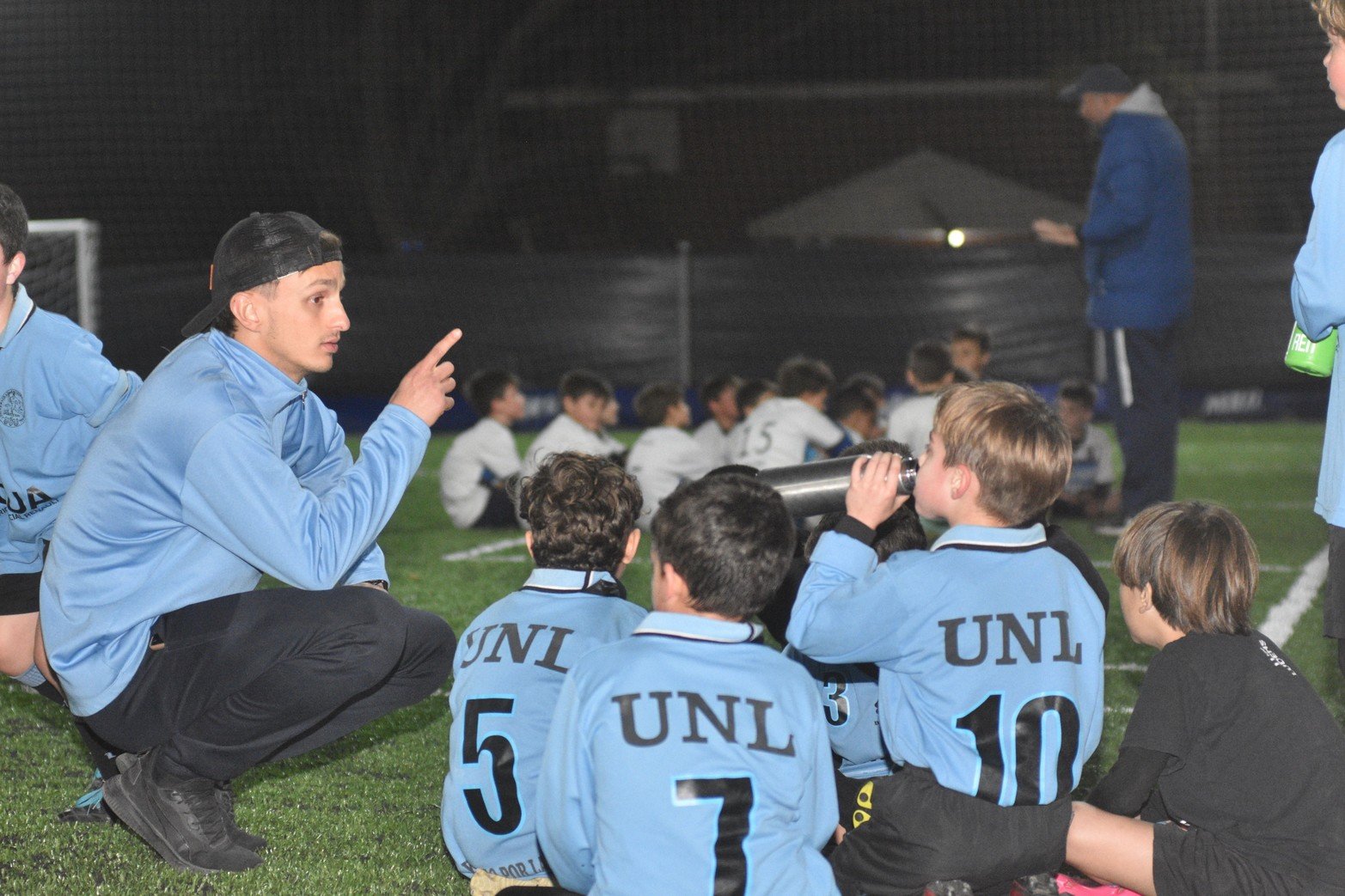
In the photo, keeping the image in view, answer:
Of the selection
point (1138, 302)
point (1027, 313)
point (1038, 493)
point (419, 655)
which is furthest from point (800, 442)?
point (1027, 313)

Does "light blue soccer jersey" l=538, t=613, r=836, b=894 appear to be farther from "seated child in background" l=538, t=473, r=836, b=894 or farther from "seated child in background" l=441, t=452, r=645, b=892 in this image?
"seated child in background" l=441, t=452, r=645, b=892

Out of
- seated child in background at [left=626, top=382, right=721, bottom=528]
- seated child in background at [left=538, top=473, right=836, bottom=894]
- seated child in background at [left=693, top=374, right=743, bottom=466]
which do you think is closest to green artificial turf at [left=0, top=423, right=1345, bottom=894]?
seated child in background at [left=538, top=473, right=836, bottom=894]

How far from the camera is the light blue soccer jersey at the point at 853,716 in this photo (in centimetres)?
321

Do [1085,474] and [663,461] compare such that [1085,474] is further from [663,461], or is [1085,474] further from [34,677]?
[34,677]

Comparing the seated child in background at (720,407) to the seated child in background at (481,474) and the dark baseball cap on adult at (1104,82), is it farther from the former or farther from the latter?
the dark baseball cap on adult at (1104,82)

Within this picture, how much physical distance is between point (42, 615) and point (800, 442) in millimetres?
4454

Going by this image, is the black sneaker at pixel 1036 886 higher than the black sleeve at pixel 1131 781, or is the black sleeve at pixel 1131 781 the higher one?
the black sleeve at pixel 1131 781

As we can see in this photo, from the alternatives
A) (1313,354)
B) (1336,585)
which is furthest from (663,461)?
(1336,585)

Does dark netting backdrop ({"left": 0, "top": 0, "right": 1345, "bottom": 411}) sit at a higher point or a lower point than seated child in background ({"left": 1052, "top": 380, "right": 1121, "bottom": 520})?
higher

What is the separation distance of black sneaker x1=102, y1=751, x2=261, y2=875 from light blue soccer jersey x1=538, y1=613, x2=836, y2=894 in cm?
110

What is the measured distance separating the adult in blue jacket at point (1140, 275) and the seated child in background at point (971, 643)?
456 cm

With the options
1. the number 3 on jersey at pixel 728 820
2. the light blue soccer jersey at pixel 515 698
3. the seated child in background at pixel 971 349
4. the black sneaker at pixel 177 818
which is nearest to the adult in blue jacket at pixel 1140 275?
the seated child in background at pixel 971 349

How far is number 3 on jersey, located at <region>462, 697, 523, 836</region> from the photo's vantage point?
2.68m

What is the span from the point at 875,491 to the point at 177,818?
1587 millimetres
